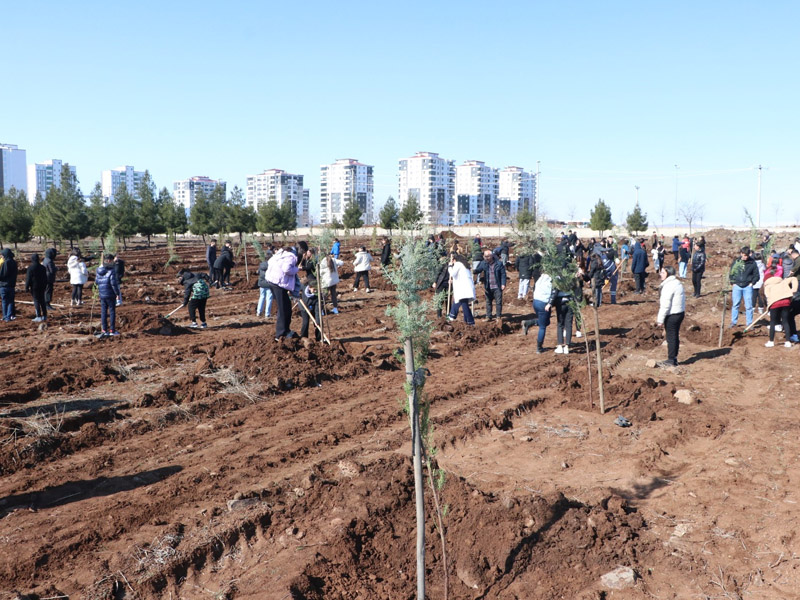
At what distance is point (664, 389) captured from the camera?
905 cm

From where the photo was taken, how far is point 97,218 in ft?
145

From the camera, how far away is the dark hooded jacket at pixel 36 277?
14.4 meters

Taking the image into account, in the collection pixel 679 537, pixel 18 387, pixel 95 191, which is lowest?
pixel 679 537

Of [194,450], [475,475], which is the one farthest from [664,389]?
[194,450]

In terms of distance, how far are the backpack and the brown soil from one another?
1751 millimetres

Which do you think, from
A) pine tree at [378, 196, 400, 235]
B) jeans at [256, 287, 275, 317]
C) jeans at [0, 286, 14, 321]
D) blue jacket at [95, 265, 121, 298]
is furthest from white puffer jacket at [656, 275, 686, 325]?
pine tree at [378, 196, 400, 235]

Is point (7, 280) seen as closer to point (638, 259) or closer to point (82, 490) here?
point (82, 490)

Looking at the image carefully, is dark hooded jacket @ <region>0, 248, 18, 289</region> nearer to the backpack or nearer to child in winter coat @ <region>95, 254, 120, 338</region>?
child in winter coat @ <region>95, 254, 120, 338</region>

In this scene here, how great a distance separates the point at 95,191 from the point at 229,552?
50.3 meters

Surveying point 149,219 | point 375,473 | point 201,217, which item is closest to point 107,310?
point 375,473

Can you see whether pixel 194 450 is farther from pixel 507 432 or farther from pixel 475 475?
pixel 507 432

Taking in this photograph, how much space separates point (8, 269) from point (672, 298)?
532 inches

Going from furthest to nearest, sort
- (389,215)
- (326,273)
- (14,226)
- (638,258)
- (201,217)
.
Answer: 1. (389,215)
2. (201,217)
3. (14,226)
4. (638,258)
5. (326,273)

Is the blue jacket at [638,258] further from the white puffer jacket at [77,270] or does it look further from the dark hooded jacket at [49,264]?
the dark hooded jacket at [49,264]
